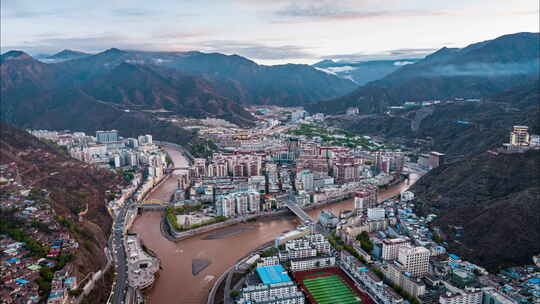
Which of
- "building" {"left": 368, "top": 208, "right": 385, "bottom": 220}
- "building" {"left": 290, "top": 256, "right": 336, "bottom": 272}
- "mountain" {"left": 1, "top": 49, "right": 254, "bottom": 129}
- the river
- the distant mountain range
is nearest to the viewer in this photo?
the river

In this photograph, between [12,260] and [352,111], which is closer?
[12,260]

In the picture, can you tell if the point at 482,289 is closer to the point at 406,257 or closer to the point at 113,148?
the point at 406,257

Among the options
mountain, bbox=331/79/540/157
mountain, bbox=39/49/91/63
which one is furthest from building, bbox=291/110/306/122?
mountain, bbox=39/49/91/63

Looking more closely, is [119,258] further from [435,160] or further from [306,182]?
[435,160]

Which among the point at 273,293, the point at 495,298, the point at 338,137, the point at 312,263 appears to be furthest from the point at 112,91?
the point at 495,298

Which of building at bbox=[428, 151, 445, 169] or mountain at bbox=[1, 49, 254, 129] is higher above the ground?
mountain at bbox=[1, 49, 254, 129]

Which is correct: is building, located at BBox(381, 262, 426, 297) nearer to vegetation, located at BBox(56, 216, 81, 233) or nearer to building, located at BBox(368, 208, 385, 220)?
building, located at BBox(368, 208, 385, 220)
